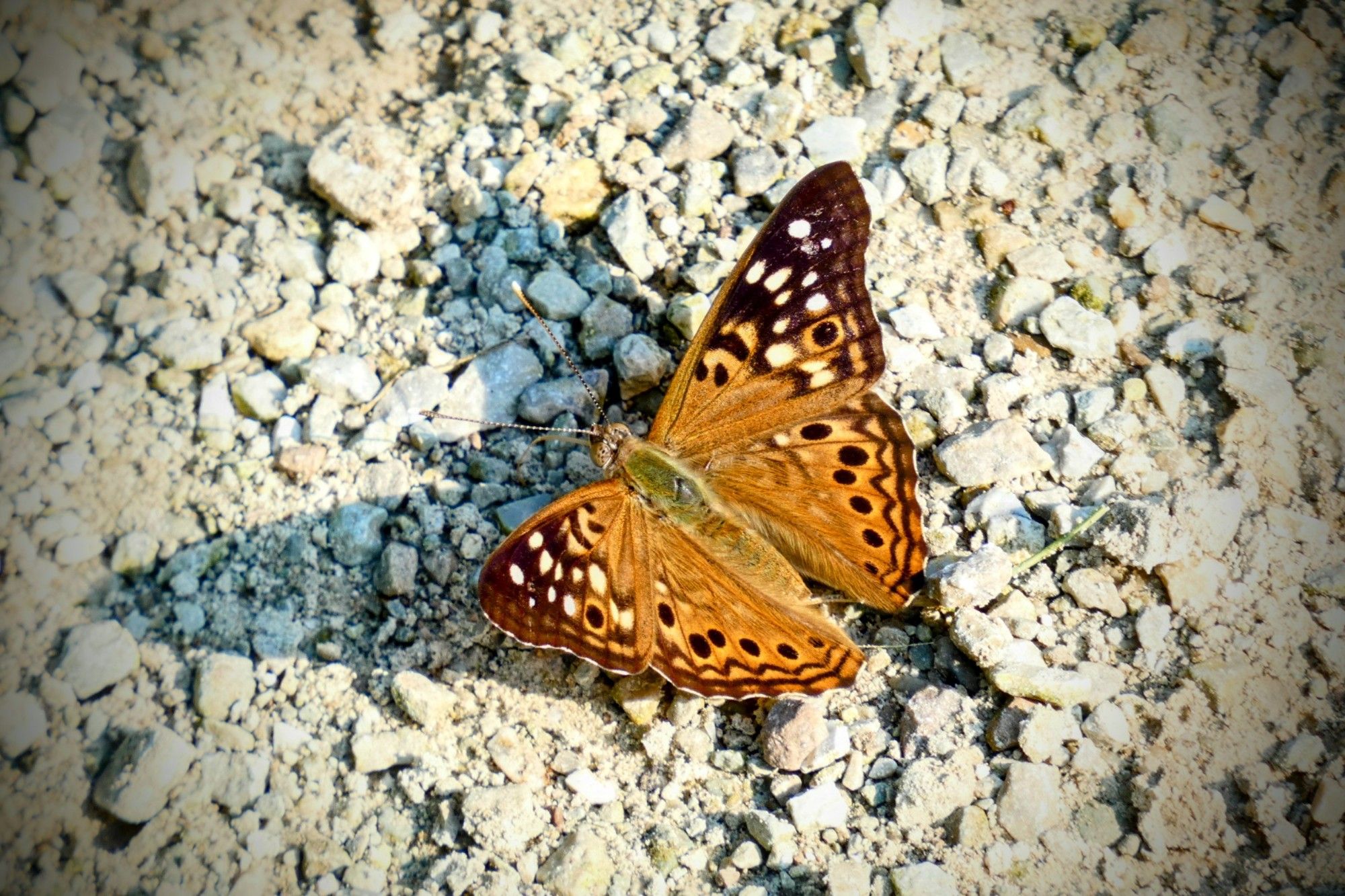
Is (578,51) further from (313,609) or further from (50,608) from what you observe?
(50,608)

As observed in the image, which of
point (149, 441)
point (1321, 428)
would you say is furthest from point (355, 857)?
point (1321, 428)

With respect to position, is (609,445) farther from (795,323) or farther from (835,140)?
(835,140)

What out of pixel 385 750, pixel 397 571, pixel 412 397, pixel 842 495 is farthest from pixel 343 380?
pixel 842 495

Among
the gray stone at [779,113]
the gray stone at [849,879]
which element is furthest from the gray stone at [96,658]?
the gray stone at [779,113]

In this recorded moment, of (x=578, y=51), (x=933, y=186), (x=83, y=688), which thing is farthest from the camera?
(x=578, y=51)

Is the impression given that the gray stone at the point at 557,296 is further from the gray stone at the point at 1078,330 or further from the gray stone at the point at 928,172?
the gray stone at the point at 1078,330

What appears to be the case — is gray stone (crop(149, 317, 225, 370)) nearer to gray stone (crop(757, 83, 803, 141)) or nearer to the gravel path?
the gravel path

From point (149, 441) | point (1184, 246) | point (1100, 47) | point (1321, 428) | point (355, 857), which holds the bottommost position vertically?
point (355, 857)
